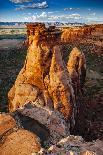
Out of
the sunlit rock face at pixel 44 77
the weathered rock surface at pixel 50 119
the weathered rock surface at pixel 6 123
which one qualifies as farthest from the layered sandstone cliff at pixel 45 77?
the weathered rock surface at pixel 6 123

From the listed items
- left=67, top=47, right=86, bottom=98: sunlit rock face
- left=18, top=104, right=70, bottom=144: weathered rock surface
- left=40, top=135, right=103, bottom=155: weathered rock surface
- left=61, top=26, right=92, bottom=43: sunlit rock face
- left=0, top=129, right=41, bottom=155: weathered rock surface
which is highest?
left=40, top=135, right=103, bottom=155: weathered rock surface

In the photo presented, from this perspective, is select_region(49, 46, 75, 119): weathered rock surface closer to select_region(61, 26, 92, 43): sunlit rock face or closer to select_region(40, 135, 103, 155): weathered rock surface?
select_region(40, 135, 103, 155): weathered rock surface

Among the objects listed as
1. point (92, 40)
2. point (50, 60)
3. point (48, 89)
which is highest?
point (50, 60)

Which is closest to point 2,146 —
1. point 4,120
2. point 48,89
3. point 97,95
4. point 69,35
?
point 4,120

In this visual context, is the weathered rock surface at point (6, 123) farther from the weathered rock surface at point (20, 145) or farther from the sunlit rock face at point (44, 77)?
the sunlit rock face at point (44, 77)

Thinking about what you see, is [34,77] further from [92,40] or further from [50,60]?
[92,40]

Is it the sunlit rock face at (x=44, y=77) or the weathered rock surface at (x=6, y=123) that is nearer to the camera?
the weathered rock surface at (x=6, y=123)

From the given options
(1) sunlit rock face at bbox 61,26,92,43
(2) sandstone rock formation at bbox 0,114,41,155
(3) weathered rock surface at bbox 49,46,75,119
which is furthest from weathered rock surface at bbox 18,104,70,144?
(1) sunlit rock face at bbox 61,26,92,43
